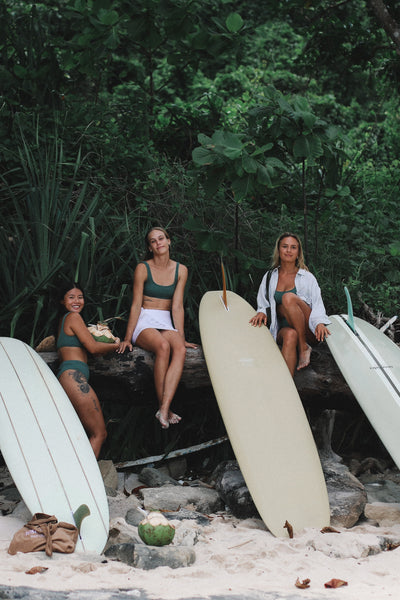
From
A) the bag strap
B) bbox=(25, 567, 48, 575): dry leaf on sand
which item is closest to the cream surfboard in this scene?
the bag strap

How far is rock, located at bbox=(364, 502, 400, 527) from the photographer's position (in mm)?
3386

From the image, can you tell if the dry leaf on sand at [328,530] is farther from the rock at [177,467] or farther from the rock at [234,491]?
the rock at [177,467]

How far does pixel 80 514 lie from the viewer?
9.48 ft

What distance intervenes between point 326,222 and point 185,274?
2140mm

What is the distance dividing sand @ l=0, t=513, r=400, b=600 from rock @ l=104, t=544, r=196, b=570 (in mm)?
42

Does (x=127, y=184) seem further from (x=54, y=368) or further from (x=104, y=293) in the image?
(x=54, y=368)

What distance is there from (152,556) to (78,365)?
1.33m

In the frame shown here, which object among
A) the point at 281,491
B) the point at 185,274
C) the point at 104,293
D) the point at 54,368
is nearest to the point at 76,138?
the point at 104,293

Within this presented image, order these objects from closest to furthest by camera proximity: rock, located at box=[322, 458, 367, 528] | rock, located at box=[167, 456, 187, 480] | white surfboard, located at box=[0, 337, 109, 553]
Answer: white surfboard, located at box=[0, 337, 109, 553]
rock, located at box=[322, 458, 367, 528]
rock, located at box=[167, 456, 187, 480]

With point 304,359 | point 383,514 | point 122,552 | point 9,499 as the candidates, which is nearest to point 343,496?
point 383,514

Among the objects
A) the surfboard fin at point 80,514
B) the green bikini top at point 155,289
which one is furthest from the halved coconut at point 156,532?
the green bikini top at point 155,289

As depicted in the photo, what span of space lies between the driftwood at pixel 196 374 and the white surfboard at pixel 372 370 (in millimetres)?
191

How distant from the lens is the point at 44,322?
436cm

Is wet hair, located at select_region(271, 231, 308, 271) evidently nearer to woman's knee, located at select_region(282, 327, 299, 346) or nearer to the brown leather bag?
woman's knee, located at select_region(282, 327, 299, 346)
